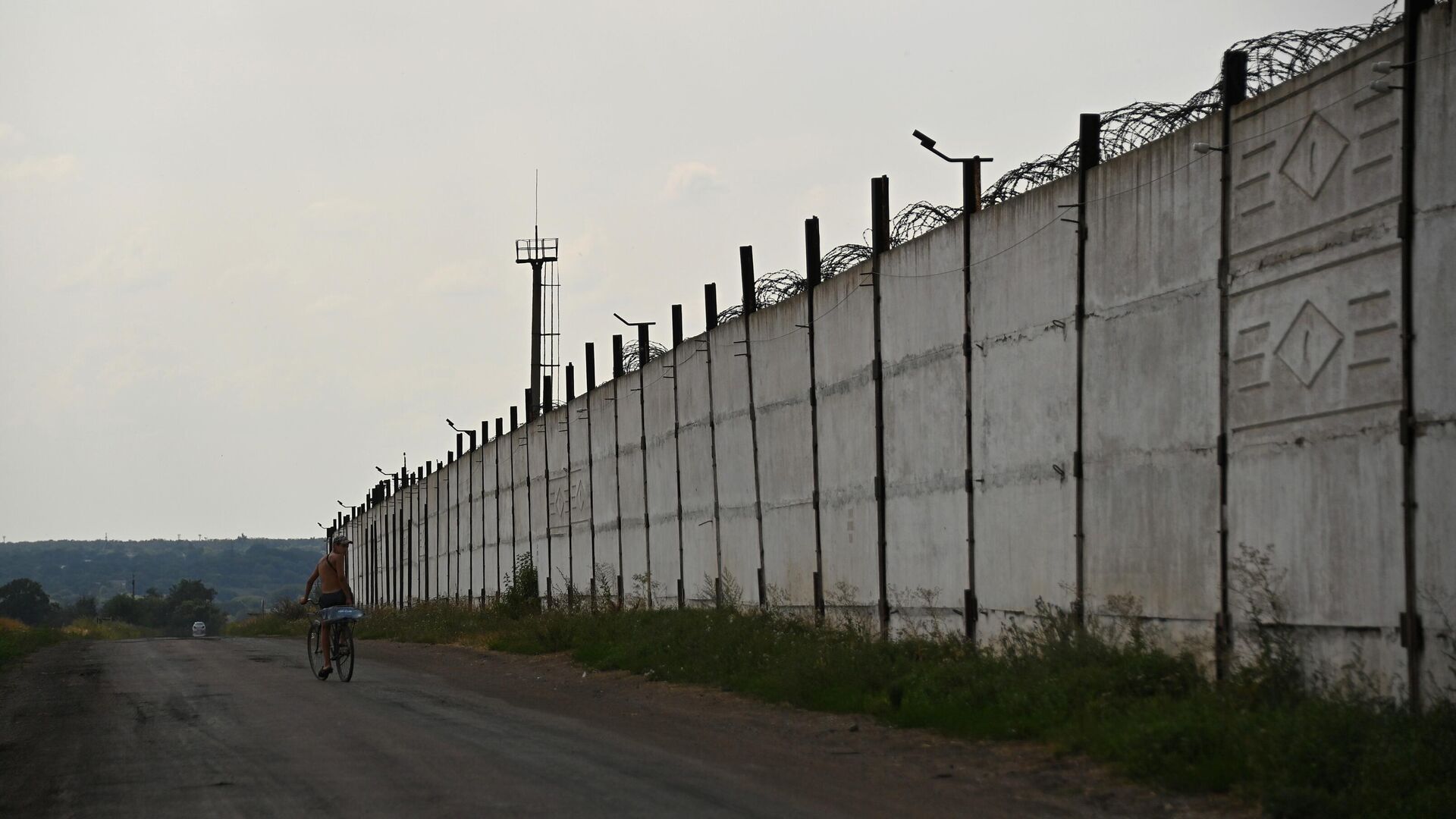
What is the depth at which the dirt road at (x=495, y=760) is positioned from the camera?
9430 millimetres

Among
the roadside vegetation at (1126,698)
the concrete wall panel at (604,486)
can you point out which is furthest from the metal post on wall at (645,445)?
the roadside vegetation at (1126,698)

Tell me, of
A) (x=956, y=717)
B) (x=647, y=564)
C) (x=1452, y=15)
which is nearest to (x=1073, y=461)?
(x=956, y=717)

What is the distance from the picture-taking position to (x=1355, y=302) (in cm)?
1083

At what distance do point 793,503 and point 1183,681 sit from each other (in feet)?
35.4

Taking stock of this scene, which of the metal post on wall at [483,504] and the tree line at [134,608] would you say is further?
the tree line at [134,608]

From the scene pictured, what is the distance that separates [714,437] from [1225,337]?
14523mm

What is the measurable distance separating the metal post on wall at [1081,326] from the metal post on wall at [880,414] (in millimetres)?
4694

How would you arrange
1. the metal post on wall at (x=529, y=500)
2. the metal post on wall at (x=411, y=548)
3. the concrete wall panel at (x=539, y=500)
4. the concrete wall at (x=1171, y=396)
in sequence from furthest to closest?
the metal post on wall at (x=411, y=548), the metal post on wall at (x=529, y=500), the concrete wall panel at (x=539, y=500), the concrete wall at (x=1171, y=396)

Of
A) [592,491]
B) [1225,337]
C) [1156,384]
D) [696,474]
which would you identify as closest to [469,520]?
[592,491]

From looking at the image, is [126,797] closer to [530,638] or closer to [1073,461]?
[1073,461]

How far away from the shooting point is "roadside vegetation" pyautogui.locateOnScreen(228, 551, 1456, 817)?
350 inches

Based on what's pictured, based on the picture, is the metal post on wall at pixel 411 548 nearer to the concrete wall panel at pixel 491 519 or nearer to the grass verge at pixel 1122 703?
the concrete wall panel at pixel 491 519

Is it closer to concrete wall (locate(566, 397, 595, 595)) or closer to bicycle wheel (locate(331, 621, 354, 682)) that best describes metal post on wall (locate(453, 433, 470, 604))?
concrete wall (locate(566, 397, 595, 595))

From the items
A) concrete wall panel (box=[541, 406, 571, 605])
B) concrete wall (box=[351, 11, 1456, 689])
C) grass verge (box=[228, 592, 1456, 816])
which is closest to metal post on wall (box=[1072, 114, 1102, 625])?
concrete wall (box=[351, 11, 1456, 689])
